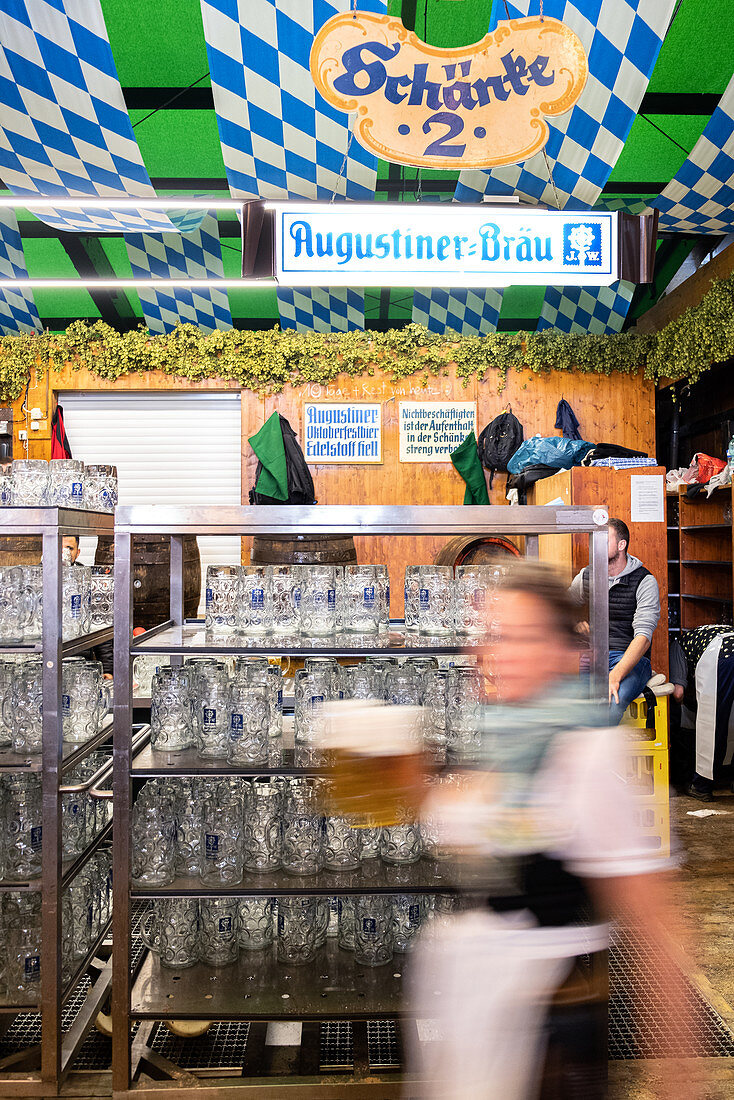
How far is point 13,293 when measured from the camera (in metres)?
6.62

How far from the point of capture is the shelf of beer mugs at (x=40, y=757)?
7.83 ft

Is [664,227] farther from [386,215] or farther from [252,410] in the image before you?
[252,410]

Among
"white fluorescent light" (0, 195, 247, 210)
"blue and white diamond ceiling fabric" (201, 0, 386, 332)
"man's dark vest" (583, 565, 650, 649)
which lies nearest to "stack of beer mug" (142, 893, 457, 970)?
"man's dark vest" (583, 565, 650, 649)

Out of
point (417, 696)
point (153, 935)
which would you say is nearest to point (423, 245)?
point (417, 696)

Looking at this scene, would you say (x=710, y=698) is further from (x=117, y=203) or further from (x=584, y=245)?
(x=117, y=203)

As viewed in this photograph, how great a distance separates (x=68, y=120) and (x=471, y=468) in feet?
13.6

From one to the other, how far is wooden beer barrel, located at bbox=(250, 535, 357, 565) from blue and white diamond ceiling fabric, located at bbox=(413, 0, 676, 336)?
96.9 inches

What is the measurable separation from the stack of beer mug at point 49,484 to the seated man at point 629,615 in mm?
2601

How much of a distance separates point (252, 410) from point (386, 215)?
12.0 ft

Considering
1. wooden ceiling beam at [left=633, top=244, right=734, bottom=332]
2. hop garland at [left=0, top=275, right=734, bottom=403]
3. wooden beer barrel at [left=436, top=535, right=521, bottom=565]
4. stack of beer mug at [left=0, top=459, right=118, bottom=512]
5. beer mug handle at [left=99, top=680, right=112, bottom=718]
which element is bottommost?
beer mug handle at [left=99, top=680, right=112, bottom=718]

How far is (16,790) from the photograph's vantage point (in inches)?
101

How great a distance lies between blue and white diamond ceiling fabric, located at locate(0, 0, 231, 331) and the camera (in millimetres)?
3641

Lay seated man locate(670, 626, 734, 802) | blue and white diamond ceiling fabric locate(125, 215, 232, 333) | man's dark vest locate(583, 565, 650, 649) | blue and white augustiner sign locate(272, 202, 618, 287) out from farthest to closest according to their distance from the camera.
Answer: blue and white diamond ceiling fabric locate(125, 215, 232, 333) < seated man locate(670, 626, 734, 802) < man's dark vest locate(583, 565, 650, 649) < blue and white augustiner sign locate(272, 202, 618, 287)

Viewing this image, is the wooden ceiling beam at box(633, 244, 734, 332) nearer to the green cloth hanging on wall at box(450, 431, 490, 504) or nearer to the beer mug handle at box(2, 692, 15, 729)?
the green cloth hanging on wall at box(450, 431, 490, 504)
